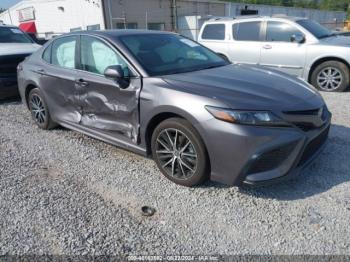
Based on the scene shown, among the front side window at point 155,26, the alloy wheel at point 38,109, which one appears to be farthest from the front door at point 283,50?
the front side window at point 155,26

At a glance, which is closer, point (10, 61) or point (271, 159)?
point (271, 159)

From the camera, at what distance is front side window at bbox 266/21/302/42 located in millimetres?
7242

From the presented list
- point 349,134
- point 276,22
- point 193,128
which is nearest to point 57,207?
point 193,128

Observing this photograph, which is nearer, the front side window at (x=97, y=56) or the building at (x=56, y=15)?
the front side window at (x=97, y=56)

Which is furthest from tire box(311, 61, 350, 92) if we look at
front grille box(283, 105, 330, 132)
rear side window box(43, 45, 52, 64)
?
rear side window box(43, 45, 52, 64)

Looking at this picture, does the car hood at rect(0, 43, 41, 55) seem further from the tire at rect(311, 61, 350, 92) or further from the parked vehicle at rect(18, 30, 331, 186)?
the tire at rect(311, 61, 350, 92)

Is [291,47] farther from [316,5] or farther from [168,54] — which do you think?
[316,5]

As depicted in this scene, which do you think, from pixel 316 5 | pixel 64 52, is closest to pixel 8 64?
pixel 64 52

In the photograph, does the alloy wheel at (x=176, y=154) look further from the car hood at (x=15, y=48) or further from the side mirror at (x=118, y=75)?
the car hood at (x=15, y=48)

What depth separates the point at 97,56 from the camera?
3908 millimetres

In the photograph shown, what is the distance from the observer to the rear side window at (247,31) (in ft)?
25.3

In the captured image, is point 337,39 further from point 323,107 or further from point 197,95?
point 197,95

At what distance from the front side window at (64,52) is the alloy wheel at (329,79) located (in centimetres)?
513

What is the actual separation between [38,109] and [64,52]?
1.20 meters
